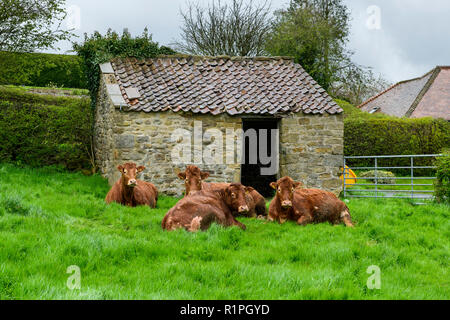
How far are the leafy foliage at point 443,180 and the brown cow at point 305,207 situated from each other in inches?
143

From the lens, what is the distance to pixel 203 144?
41.4 feet

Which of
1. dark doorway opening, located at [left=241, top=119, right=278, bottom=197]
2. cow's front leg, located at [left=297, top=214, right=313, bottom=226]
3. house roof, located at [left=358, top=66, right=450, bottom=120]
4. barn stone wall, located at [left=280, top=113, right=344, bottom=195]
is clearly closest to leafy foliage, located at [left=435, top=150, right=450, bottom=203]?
barn stone wall, located at [left=280, top=113, right=344, bottom=195]

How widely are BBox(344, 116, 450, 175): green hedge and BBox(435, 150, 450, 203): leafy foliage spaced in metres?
9.17

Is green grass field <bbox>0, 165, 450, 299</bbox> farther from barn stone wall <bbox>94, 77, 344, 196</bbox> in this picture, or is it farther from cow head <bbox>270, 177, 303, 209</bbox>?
barn stone wall <bbox>94, 77, 344, 196</bbox>

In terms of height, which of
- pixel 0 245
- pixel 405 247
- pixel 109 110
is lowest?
pixel 405 247

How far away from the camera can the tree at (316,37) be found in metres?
22.4

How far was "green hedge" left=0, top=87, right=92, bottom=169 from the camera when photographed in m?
14.3

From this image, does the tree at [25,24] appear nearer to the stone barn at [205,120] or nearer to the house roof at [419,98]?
the stone barn at [205,120]
